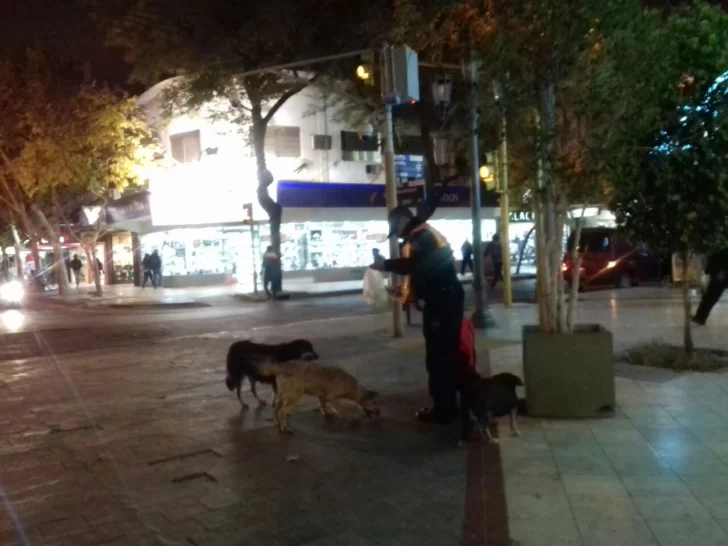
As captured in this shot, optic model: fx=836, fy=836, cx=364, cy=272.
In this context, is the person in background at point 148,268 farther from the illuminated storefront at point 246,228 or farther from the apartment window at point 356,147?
the apartment window at point 356,147

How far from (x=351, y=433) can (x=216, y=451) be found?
48.0 inches

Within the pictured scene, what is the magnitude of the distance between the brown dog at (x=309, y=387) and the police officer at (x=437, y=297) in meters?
0.75

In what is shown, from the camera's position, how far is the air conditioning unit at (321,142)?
32.4m

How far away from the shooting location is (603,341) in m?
7.46

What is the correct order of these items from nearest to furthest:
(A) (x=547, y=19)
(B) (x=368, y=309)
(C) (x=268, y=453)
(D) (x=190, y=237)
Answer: (C) (x=268, y=453) < (A) (x=547, y=19) < (B) (x=368, y=309) < (D) (x=190, y=237)

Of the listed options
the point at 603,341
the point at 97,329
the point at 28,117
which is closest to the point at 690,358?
the point at 603,341

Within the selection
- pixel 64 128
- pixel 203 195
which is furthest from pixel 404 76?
pixel 203 195

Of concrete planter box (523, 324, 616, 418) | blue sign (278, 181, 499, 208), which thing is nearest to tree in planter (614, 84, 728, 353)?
concrete planter box (523, 324, 616, 418)

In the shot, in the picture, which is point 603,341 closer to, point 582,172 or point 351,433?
point 582,172

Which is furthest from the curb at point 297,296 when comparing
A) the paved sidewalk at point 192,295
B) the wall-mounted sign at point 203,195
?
the wall-mounted sign at point 203,195

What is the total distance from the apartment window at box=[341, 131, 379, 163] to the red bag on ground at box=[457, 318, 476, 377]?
25.8 metres

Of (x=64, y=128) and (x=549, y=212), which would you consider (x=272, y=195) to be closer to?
(x=64, y=128)

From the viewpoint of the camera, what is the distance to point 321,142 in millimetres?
32562

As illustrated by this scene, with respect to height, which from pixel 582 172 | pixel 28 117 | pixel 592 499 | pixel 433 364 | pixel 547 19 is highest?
pixel 28 117
